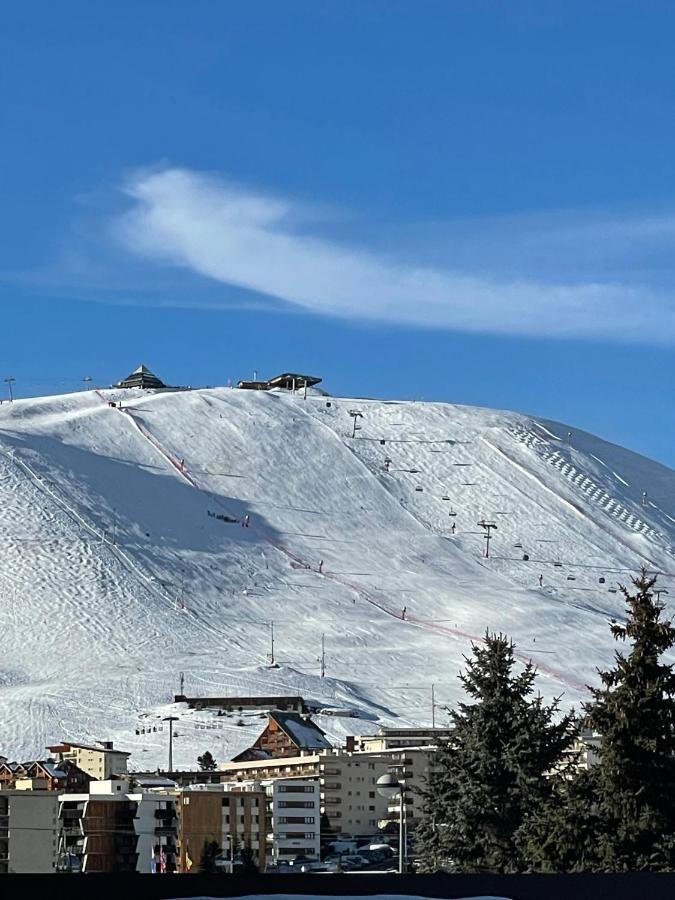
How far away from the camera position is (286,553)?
9200 centimetres

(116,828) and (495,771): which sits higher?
(495,771)

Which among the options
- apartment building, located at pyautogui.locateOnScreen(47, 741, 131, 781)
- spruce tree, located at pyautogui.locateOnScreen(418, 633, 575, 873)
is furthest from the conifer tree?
apartment building, located at pyautogui.locateOnScreen(47, 741, 131, 781)

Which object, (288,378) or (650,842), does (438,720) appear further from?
(288,378)

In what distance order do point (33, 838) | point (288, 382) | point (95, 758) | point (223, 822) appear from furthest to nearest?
point (288, 382) → point (95, 758) → point (223, 822) → point (33, 838)

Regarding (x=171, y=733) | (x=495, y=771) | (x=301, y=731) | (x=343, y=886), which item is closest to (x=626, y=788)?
(x=495, y=771)

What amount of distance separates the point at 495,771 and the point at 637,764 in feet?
12.3

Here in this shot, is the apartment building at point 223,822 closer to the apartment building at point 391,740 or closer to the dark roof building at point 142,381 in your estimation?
the apartment building at point 391,740

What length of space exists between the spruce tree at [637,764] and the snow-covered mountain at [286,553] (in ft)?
134

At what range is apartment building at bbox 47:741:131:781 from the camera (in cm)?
5038

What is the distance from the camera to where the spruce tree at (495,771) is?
20531 mm

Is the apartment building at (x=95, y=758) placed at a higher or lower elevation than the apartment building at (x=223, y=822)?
higher

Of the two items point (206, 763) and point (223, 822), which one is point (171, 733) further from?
point (223, 822)

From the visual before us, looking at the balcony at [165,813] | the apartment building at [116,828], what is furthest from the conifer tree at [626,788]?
the balcony at [165,813]

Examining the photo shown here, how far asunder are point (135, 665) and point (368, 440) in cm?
4403
